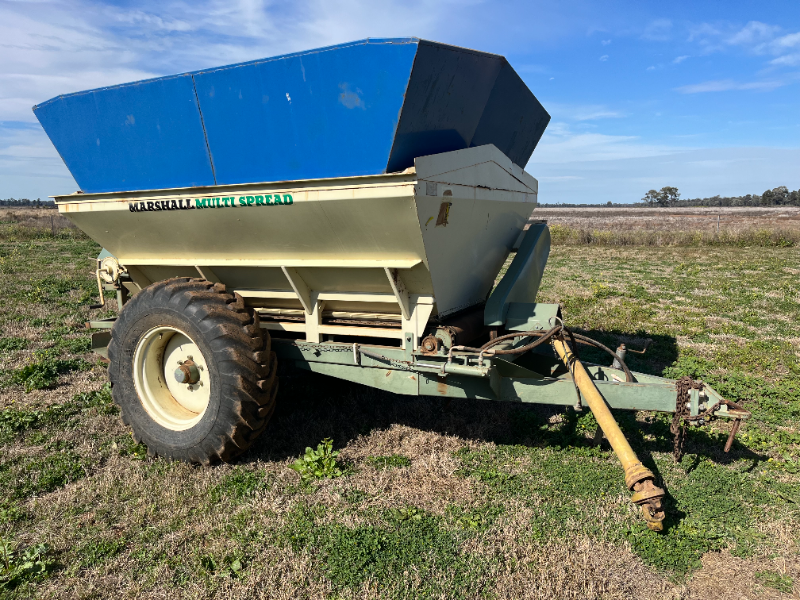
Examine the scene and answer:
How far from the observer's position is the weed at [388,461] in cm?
415

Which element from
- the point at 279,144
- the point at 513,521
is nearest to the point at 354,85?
the point at 279,144

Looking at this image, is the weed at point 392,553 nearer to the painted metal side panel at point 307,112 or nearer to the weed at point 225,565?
the weed at point 225,565

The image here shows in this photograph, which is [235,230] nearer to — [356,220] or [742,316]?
[356,220]

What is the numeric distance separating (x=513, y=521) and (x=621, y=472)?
1.09m

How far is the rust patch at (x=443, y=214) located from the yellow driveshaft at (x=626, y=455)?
1.27m

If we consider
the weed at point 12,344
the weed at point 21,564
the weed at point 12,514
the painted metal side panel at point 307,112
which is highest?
the painted metal side panel at point 307,112

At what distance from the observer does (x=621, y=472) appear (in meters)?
3.96

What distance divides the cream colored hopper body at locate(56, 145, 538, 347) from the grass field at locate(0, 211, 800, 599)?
1104mm

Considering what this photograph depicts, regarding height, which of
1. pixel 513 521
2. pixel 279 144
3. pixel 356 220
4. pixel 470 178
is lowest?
pixel 513 521

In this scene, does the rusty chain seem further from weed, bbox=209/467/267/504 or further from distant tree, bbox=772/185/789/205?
distant tree, bbox=772/185/789/205

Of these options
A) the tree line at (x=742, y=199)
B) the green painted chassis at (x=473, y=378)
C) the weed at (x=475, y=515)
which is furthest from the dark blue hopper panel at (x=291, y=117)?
the tree line at (x=742, y=199)

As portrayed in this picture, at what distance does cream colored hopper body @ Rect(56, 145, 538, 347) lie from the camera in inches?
134

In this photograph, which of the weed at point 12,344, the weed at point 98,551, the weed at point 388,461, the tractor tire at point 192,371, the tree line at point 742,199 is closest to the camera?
the weed at point 98,551

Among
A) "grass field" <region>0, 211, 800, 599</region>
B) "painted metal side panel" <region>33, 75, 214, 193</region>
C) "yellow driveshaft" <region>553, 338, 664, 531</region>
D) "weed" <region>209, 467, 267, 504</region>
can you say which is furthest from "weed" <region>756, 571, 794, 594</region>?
"painted metal side panel" <region>33, 75, 214, 193</region>
